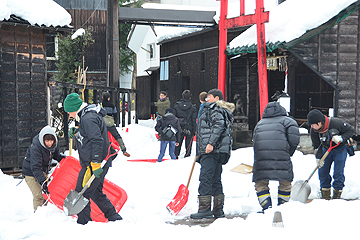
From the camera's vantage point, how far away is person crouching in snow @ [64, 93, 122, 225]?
545cm

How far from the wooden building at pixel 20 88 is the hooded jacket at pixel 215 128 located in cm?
535

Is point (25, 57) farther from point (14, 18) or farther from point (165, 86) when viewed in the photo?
point (165, 86)

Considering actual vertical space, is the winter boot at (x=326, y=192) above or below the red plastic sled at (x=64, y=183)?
below

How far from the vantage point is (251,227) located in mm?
5039

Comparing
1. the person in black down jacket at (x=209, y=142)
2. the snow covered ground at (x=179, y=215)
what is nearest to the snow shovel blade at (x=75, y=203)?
the snow covered ground at (x=179, y=215)

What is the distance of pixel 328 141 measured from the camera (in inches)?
279

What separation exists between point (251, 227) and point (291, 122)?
176 cm

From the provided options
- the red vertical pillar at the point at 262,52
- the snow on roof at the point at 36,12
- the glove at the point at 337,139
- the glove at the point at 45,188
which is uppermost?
the snow on roof at the point at 36,12

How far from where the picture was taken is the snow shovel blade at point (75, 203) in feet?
17.9

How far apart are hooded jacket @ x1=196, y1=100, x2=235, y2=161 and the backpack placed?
14.6 feet

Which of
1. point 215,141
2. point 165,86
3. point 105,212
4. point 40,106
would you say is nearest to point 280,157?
point 215,141

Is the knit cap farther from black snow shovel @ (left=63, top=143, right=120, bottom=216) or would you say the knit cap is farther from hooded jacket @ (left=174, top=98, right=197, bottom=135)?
hooded jacket @ (left=174, top=98, right=197, bottom=135)

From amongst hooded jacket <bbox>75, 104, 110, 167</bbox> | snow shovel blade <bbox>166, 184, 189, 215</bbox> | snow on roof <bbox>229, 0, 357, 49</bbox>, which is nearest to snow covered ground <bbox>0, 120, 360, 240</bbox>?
snow shovel blade <bbox>166, 184, 189, 215</bbox>

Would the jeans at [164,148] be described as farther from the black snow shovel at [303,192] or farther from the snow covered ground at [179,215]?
the black snow shovel at [303,192]
